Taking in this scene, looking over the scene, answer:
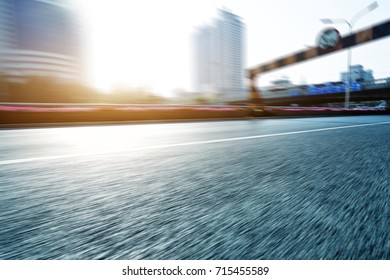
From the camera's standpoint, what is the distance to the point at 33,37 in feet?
235

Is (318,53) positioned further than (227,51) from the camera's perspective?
No

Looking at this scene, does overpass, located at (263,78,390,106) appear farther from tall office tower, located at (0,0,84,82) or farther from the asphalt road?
tall office tower, located at (0,0,84,82)

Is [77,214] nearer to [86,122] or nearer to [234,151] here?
[234,151]

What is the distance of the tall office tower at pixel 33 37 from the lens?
6962 centimetres

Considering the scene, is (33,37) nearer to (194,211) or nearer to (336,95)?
(336,95)

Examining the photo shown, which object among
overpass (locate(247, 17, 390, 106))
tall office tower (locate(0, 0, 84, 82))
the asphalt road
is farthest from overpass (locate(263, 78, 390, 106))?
tall office tower (locate(0, 0, 84, 82))

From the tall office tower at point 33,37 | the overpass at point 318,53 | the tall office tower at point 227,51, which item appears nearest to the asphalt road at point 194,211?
the overpass at point 318,53

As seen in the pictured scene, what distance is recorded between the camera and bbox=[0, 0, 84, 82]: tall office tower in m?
69.6

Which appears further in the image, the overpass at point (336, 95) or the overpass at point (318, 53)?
the overpass at point (336, 95)

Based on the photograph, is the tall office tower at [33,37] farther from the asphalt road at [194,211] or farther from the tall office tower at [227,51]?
the asphalt road at [194,211]

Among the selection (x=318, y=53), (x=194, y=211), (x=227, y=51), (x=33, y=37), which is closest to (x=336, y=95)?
(x=318, y=53)

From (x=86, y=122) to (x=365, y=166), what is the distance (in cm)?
967

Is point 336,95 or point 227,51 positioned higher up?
point 227,51
